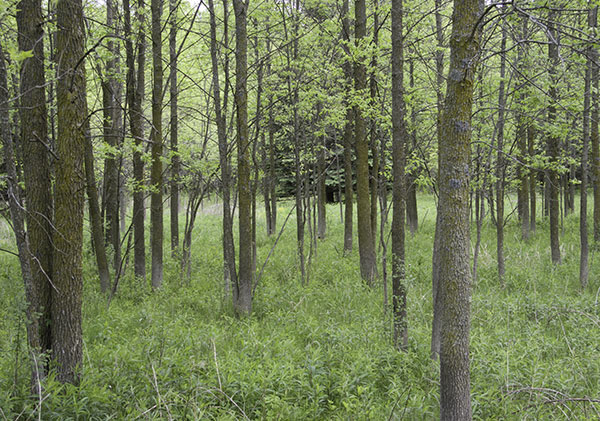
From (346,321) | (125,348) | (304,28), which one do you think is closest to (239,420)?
(125,348)

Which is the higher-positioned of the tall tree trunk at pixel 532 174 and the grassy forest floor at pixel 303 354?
the tall tree trunk at pixel 532 174

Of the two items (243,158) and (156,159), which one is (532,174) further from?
(156,159)

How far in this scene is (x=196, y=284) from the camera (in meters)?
9.48

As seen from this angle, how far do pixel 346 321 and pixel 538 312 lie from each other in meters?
3.58

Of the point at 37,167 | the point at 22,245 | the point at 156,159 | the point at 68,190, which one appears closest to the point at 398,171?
the point at 68,190

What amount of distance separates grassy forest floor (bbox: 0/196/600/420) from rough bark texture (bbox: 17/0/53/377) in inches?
12.0

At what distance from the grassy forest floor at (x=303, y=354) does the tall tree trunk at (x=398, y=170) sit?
0.33 metres

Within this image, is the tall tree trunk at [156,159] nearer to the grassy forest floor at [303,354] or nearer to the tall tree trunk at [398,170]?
the grassy forest floor at [303,354]

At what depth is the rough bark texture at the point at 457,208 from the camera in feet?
10.4

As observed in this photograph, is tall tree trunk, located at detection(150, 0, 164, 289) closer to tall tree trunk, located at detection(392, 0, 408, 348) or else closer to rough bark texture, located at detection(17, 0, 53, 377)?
rough bark texture, located at detection(17, 0, 53, 377)

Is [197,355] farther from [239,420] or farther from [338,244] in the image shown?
[338,244]

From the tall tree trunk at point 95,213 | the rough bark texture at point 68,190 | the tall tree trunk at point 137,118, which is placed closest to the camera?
the rough bark texture at point 68,190

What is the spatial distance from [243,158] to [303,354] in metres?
3.42

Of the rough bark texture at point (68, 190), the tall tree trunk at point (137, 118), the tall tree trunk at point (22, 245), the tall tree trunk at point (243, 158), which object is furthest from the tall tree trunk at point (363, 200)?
the tall tree trunk at point (22, 245)
